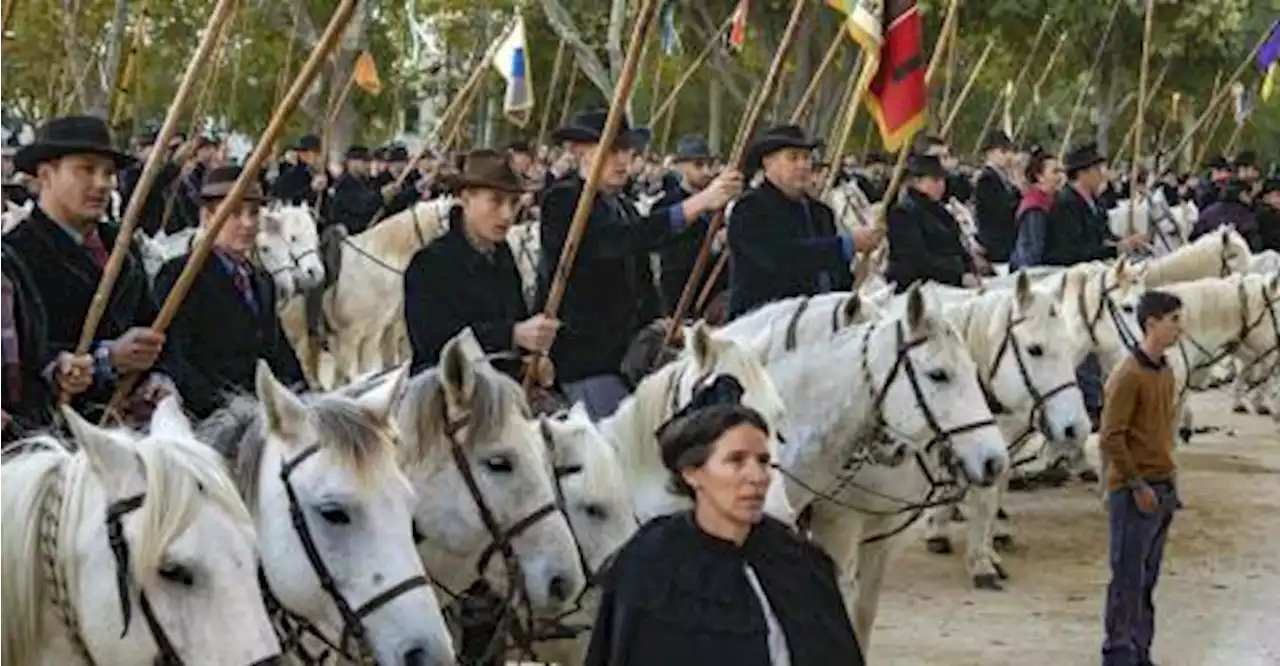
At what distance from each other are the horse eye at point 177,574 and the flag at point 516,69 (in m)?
14.2

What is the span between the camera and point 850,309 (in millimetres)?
9227

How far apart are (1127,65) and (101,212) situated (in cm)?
3527

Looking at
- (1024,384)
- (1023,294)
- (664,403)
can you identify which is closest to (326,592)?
(664,403)

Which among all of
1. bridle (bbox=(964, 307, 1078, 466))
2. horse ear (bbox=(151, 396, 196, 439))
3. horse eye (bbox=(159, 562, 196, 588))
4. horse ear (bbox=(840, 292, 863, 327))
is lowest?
bridle (bbox=(964, 307, 1078, 466))

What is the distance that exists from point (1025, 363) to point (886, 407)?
124 inches

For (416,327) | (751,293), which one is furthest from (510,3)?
(416,327)

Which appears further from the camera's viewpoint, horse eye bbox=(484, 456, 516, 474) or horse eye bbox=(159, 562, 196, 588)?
horse eye bbox=(484, 456, 516, 474)

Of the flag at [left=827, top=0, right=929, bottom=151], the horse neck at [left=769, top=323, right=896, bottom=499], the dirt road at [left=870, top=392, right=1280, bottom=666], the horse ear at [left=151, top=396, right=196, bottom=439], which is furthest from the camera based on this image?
the dirt road at [left=870, top=392, right=1280, bottom=666]

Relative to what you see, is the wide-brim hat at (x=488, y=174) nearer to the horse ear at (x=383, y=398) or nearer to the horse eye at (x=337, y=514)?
the horse ear at (x=383, y=398)

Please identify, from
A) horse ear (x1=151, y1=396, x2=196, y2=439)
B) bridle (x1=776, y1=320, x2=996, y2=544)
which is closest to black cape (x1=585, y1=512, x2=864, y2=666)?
horse ear (x1=151, y1=396, x2=196, y2=439)

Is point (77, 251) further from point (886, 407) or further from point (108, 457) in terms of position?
point (886, 407)

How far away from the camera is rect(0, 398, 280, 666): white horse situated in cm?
472

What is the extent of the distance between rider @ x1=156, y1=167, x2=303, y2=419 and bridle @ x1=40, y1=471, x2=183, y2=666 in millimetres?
2161

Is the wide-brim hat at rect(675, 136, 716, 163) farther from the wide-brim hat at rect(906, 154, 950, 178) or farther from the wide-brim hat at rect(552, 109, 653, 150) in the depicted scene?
the wide-brim hat at rect(552, 109, 653, 150)
